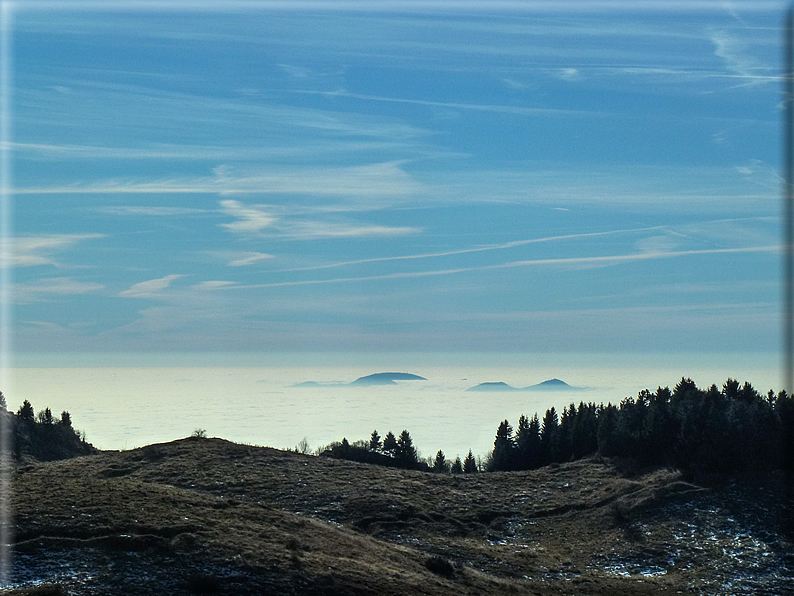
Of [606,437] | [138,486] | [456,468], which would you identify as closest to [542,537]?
[606,437]

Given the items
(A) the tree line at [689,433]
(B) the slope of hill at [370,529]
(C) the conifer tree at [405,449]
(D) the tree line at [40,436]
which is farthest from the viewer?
(C) the conifer tree at [405,449]

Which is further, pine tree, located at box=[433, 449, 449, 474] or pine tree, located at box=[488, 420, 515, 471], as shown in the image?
pine tree, located at box=[433, 449, 449, 474]

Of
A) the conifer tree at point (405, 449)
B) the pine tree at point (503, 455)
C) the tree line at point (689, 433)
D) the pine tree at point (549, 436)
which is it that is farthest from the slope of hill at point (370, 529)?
the conifer tree at point (405, 449)

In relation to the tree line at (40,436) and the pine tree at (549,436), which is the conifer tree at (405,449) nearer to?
the pine tree at (549,436)

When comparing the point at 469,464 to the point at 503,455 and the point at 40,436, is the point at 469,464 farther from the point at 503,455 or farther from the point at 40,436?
the point at 40,436

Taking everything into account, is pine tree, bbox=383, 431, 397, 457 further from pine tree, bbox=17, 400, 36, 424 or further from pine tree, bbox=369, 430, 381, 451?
pine tree, bbox=17, 400, 36, 424

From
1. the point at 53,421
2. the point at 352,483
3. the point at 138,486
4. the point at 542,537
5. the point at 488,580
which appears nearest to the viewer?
the point at 488,580

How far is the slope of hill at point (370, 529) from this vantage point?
1236 inches

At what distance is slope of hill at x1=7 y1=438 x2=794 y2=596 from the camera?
103 ft

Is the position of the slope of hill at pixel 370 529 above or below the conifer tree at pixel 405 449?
below

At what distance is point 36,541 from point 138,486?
34.8 feet

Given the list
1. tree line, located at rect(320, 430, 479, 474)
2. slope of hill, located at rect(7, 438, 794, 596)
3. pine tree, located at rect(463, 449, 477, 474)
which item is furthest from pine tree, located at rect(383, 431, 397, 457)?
slope of hill, located at rect(7, 438, 794, 596)

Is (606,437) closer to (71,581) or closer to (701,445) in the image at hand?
(701,445)

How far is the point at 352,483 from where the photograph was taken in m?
53.6
